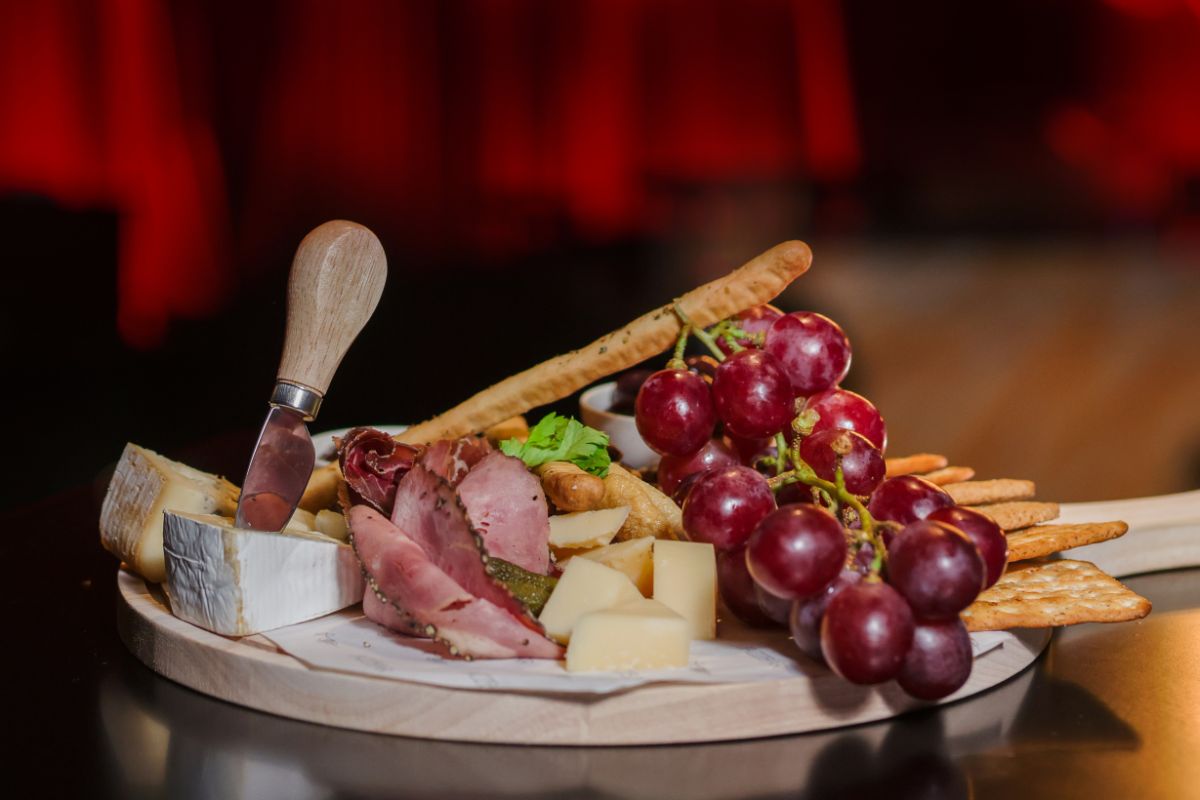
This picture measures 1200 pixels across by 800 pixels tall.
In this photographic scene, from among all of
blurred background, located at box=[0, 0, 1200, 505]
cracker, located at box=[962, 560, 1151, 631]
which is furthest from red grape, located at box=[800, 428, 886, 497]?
blurred background, located at box=[0, 0, 1200, 505]

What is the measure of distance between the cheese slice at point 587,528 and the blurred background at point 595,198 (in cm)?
66

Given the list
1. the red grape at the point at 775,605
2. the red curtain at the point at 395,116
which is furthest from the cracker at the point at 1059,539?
the red curtain at the point at 395,116

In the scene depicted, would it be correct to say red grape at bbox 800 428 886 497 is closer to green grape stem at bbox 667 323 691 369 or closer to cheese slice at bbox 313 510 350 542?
green grape stem at bbox 667 323 691 369

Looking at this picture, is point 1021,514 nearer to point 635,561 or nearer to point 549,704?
point 635,561

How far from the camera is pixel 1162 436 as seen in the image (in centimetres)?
271

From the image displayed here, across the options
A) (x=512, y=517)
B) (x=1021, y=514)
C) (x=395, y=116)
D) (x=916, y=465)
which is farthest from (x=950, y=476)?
(x=395, y=116)

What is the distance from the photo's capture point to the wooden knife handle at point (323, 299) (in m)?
0.83

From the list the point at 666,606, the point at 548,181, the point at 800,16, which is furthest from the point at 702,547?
the point at 800,16

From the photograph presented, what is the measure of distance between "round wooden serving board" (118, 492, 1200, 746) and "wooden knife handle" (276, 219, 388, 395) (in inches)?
7.6

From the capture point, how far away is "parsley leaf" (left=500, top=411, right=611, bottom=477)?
98 cm

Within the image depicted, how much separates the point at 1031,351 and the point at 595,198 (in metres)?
1.39

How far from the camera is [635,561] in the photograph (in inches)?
32.1

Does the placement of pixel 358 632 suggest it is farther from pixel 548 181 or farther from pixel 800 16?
pixel 800 16

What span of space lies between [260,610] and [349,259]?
25cm
